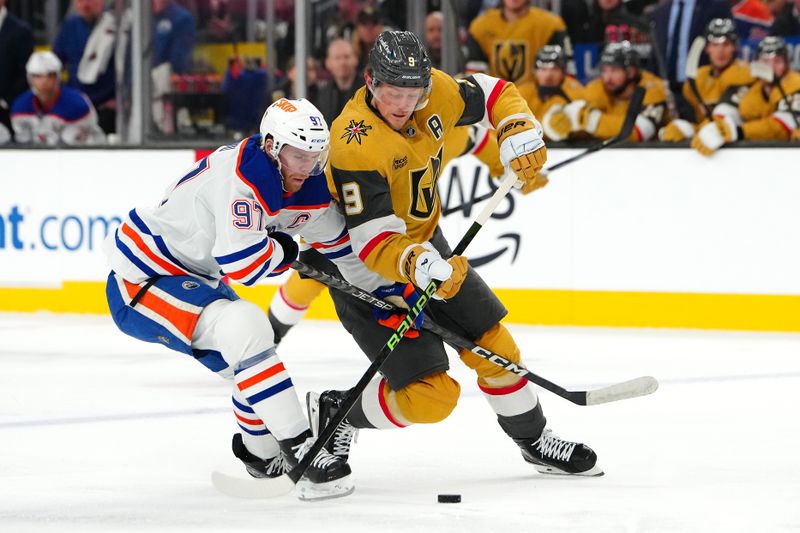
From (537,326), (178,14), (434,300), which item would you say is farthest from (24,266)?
(434,300)

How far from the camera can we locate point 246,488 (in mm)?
3172

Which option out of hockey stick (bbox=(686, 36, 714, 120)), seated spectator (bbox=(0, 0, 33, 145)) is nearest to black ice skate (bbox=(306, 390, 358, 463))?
hockey stick (bbox=(686, 36, 714, 120))

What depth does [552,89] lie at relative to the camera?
6.91 metres

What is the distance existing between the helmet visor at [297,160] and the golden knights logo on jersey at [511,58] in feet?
12.9

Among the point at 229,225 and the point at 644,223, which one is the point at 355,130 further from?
the point at 644,223

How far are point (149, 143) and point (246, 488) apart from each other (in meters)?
4.53

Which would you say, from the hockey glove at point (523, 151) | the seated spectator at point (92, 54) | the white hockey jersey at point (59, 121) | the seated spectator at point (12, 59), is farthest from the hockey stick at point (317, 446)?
the seated spectator at point (12, 59)

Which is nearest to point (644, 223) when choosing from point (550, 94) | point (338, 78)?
point (550, 94)

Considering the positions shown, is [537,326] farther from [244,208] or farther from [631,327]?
[244,208]

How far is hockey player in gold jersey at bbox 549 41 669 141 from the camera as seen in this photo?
22.0ft

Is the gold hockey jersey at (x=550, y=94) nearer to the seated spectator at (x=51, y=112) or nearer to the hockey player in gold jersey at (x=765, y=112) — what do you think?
the hockey player in gold jersey at (x=765, y=112)

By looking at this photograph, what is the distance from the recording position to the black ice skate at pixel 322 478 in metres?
3.22

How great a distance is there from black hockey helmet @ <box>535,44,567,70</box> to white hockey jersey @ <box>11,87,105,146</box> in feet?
Answer: 7.62

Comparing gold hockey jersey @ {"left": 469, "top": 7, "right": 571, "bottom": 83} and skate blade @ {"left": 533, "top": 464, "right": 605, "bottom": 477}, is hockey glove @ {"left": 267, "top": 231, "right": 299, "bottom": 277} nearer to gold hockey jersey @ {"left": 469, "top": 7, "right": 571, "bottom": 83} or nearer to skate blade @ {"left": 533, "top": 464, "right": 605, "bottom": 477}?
skate blade @ {"left": 533, "top": 464, "right": 605, "bottom": 477}
